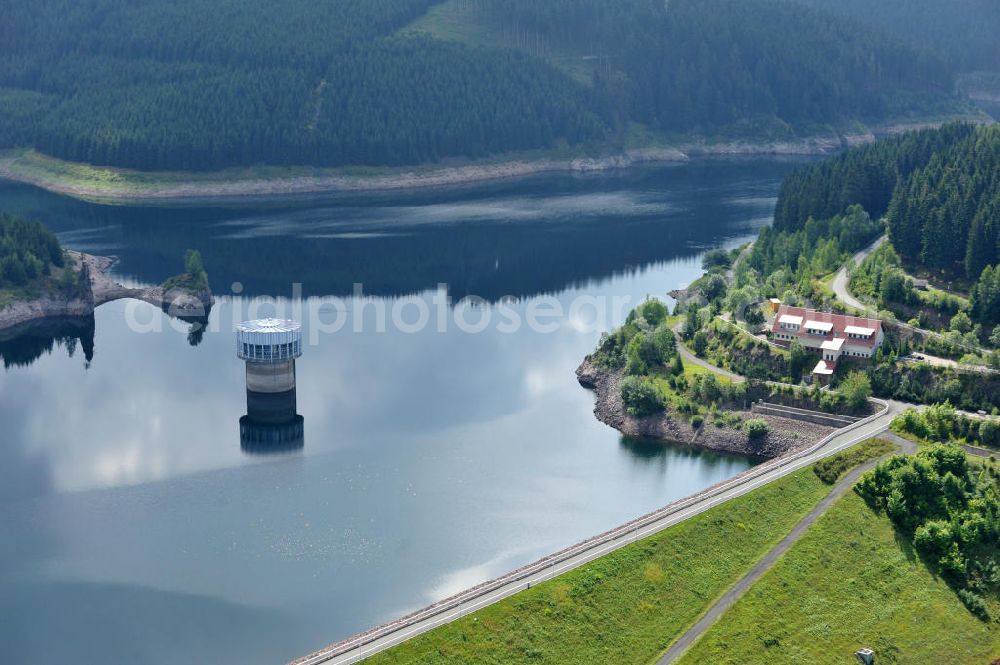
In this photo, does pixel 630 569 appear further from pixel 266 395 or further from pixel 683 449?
pixel 266 395

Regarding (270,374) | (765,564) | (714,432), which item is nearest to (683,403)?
(714,432)

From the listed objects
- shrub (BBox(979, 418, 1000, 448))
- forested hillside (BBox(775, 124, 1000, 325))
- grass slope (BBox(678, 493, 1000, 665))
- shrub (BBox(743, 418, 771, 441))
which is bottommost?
grass slope (BBox(678, 493, 1000, 665))

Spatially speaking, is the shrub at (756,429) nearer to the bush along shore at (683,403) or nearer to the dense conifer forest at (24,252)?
the bush along shore at (683,403)

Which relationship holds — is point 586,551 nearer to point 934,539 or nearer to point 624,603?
point 624,603

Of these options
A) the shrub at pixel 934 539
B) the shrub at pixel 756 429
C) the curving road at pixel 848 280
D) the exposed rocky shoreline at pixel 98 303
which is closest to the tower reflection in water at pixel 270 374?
the exposed rocky shoreline at pixel 98 303

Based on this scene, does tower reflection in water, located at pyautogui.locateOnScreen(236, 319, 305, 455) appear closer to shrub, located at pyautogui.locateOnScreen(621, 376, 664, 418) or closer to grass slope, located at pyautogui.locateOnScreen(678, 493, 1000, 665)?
shrub, located at pyautogui.locateOnScreen(621, 376, 664, 418)

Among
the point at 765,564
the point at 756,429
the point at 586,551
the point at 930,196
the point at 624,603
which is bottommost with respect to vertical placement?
the point at 624,603

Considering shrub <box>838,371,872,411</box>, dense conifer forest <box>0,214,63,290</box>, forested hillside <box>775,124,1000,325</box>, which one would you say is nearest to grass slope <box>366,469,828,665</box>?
shrub <box>838,371,872,411</box>
